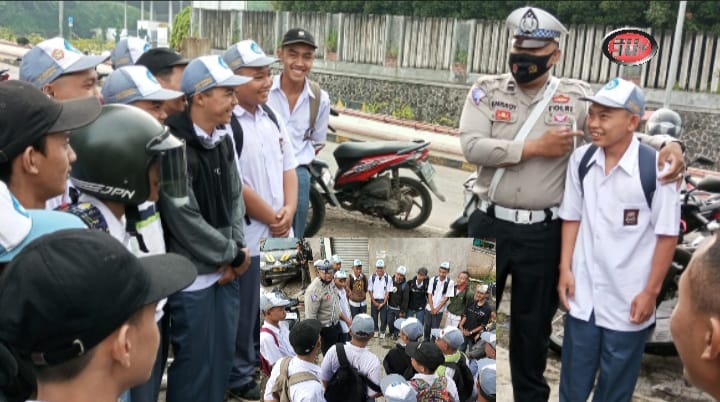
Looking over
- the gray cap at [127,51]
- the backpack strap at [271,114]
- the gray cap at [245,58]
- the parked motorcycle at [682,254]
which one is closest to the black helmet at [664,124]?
the parked motorcycle at [682,254]

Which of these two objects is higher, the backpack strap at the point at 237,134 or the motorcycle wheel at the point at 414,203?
the backpack strap at the point at 237,134

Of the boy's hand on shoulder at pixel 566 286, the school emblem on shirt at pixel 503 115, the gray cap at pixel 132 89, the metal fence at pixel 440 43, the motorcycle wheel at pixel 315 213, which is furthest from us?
the metal fence at pixel 440 43

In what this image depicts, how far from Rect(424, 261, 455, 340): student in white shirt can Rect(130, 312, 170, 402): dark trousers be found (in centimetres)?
109

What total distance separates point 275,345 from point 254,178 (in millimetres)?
1407

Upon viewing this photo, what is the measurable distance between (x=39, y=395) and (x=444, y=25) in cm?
1569

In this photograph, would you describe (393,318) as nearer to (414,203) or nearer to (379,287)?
(379,287)

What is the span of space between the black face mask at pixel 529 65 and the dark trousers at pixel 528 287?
689 millimetres

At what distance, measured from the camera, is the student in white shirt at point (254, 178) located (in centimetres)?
388

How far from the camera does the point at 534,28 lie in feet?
12.0

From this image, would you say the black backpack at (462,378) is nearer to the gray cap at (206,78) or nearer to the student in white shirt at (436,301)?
the student in white shirt at (436,301)

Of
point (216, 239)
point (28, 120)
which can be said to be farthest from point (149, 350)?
point (216, 239)

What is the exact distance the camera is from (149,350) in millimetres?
1719

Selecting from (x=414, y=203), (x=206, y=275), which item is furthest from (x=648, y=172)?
(x=414, y=203)

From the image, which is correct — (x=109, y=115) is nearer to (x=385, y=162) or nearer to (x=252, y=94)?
(x=252, y=94)
